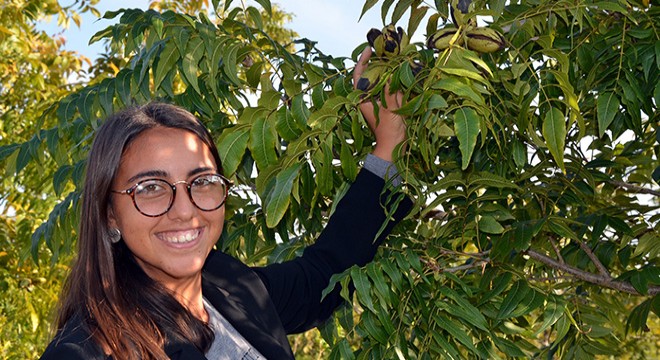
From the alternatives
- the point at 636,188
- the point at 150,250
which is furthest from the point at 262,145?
the point at 636,188

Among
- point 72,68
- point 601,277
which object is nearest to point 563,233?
point 601,277

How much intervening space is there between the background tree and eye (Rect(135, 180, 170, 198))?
0.47 ft

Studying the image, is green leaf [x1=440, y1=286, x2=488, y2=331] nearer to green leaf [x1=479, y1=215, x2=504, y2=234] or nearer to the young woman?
green leaf [x1=479, y1=215, x2=504, y2=234]

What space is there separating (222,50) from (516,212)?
88 centimetres

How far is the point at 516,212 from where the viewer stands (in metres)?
2.38

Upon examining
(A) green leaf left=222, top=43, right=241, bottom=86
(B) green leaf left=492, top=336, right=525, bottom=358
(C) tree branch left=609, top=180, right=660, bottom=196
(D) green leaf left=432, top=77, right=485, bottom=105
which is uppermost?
(A) green leaf left=222, top=43, right=241, bottom=86

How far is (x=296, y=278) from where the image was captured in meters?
2.35

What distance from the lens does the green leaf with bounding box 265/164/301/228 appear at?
5.72ft

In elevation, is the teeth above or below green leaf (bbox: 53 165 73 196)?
below

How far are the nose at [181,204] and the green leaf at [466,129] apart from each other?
1.99ft

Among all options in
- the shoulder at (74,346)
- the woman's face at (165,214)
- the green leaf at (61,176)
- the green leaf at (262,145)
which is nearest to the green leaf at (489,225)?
the green leaf at (262,145)

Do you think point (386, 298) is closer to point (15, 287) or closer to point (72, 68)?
point (15, 287)

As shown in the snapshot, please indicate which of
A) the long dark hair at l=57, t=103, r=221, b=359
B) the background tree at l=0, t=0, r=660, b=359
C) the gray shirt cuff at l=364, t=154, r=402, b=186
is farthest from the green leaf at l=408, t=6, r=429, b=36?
the long dark hair at l=57, t=103, r=221, b=359

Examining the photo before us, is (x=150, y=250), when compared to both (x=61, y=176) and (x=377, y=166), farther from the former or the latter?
(x=61, y=176)
